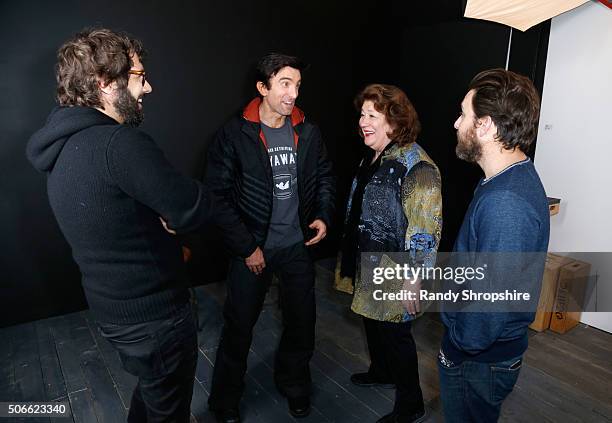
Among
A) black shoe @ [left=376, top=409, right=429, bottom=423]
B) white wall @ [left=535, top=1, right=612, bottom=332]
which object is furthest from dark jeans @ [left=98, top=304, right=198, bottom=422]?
white wall @ [left=535, top=1, right=612, bottom=332]

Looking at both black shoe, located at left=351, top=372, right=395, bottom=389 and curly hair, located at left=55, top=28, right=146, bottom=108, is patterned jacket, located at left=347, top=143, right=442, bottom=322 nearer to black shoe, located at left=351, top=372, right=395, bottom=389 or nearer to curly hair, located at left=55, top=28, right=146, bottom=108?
black shoe, located at left=351, top=372, right=395, bottom=389

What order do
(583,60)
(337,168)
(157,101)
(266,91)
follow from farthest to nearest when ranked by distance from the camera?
(337,168), (157,101), (583,60), (266,91)

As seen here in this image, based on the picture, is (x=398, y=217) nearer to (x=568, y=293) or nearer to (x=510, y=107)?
(x=510, y=107)

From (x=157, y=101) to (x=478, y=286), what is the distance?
275 cm

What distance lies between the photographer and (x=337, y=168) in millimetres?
4277

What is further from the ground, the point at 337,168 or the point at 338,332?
the point at 337,168

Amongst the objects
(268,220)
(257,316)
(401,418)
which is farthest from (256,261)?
(401,418)

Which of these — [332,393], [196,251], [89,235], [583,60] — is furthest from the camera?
[196,251]

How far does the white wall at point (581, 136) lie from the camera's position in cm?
289

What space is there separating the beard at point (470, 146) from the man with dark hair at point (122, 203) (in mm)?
837

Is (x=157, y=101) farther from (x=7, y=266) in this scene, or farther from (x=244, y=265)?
(x=244, y=265)

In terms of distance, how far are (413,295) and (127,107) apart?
1346 millimetres

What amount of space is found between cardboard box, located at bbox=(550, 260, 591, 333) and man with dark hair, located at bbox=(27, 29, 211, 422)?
2.74 metres

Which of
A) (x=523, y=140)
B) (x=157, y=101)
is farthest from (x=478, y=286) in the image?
(x=157, y=101)
